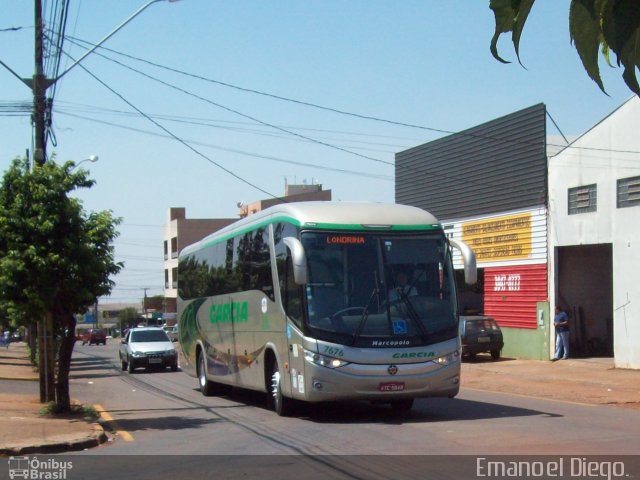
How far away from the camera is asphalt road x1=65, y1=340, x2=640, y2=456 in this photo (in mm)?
11016

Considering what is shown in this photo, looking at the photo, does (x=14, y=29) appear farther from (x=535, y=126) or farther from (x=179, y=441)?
(x=535, y=126)

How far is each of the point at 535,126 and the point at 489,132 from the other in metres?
2.98

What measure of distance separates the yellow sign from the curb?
19.0 m

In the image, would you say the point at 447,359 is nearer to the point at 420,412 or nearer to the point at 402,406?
the point at 420,412

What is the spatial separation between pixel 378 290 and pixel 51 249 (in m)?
5.74

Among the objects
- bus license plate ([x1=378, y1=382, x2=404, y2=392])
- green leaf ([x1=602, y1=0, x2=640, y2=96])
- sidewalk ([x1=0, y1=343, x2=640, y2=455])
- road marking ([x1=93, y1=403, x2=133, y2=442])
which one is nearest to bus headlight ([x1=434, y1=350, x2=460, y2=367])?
bus license plate ([x1=378, y1=382, x2=404, y2=392])

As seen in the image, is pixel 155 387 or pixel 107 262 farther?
pixel 155 387

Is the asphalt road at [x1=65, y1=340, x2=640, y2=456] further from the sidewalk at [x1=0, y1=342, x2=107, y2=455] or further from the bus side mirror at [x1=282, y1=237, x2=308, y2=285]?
the bus side mirror at [x1=282, y1=237, x2=308, y2=285]

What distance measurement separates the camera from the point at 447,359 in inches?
550

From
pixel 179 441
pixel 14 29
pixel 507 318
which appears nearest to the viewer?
pixel 179 441

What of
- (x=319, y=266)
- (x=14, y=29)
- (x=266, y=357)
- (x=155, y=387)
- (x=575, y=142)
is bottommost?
(x=155, y=387)

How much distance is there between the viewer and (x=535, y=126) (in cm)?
2808

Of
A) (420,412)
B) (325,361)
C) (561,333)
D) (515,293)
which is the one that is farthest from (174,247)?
(325,361)
